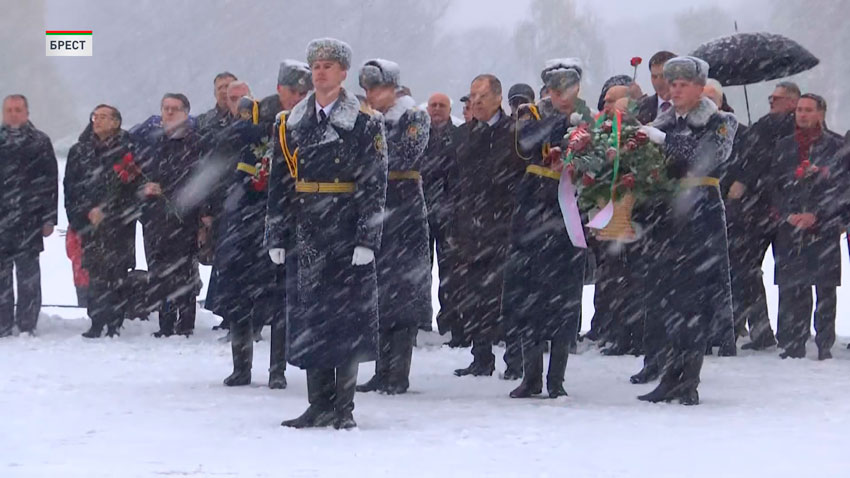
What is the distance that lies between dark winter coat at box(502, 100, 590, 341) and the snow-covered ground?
1.65 ft

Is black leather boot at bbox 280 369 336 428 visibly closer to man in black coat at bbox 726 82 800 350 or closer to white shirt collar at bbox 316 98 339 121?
white shirt collar at bbox 316 98 339 121

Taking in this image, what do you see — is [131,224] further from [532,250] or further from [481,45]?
[481,45]

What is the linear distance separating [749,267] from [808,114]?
1320 mm

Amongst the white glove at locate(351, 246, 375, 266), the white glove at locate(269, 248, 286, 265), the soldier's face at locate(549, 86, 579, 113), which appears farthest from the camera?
the soldier's face at locate(549, 86, 579, 113)

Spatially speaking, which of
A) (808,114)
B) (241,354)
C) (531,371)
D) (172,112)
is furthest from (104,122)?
(808,114)

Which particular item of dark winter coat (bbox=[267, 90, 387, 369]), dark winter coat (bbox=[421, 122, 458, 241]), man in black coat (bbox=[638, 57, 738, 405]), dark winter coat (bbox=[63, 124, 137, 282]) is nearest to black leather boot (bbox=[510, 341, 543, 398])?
man in black coat (bbox=[638, 57, 738, 405])

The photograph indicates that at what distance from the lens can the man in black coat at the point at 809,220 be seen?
1136 centimetres

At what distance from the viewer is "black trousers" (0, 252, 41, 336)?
12.5m

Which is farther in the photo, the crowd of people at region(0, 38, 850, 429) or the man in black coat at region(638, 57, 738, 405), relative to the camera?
the man in black coat at region(638, 57, 738, 405)

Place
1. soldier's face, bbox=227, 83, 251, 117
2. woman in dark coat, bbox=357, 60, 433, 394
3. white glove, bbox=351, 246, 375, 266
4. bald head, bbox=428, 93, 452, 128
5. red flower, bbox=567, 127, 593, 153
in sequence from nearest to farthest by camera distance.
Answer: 1. white glove, bbox=351, 246, 375, 266
2. red flower, bbox=567, 127, 593, 153
3. woman in dark coat, bbox=357, 60, 433, 394
4. soldier's face, bbox=227, 83, 251, 117
5. bald head, bbox=428, 93, 452, 128

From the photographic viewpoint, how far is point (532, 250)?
898 cm

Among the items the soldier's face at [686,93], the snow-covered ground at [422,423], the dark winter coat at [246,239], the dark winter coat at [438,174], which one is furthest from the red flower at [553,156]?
the dark winter coat at [438,174]

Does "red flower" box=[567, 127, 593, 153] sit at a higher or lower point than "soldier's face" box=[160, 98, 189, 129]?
lower

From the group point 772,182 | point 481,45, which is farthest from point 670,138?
point 481,45
